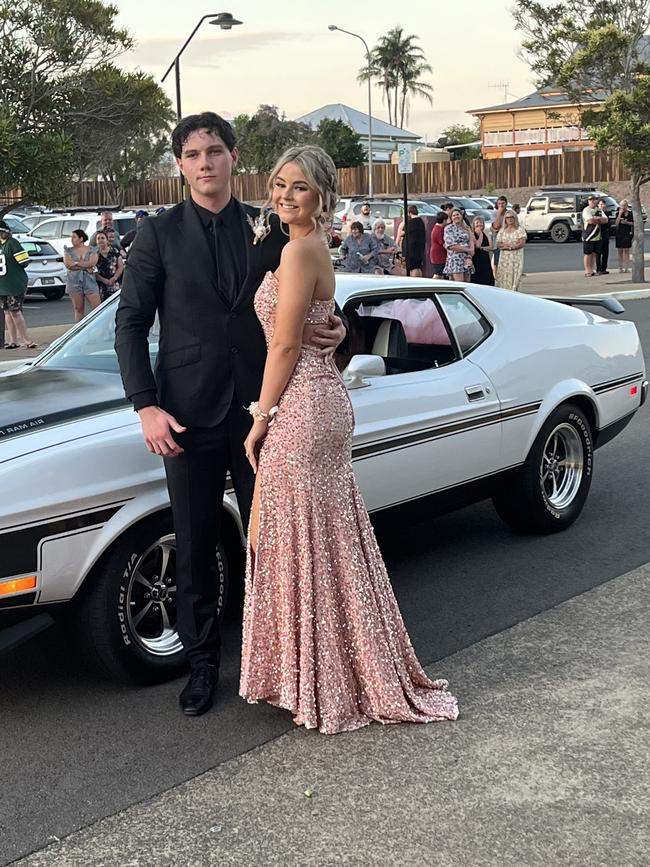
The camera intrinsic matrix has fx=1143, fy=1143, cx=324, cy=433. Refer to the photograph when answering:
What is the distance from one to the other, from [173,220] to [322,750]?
6.14 feet

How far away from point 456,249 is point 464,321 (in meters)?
12.3

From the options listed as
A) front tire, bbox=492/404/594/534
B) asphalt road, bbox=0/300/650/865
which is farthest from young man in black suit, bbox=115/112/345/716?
front tire, bbox=492/404/594/534

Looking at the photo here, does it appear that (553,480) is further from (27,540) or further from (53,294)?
(53,294)

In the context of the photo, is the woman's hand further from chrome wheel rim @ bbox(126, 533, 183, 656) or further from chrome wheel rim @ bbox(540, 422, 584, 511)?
chrome wheel rim @ bbox(540, 422, 584, 511)

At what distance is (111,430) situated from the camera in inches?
164

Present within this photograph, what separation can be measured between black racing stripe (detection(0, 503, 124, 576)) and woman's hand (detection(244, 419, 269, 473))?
599mm

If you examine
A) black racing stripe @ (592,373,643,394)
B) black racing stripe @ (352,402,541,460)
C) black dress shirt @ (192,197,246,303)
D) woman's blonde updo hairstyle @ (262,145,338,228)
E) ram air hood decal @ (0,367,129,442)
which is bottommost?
black racing stripe @ (352,402,541,460)

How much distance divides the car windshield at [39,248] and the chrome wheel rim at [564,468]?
20.4 metres

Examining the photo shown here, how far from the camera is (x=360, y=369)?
4812 mm

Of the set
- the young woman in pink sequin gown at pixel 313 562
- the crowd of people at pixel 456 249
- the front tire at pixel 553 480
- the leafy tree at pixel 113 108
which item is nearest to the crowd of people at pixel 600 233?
the crowd of people at pixel 456 249

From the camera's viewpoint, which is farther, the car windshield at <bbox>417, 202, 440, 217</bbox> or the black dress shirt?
the car windshield at <bbox>417, 202, 440, 217</bbox>

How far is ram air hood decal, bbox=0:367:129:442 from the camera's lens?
421 cm

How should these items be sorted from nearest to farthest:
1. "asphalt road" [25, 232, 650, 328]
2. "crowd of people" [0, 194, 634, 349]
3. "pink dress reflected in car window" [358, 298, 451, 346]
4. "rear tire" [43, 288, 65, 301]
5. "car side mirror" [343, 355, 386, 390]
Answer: "car side mirror" [343, 355, 386, 390], "pink dress reflected in car window" [358, 298, 451, 346], "crowd of people" [0, 194, 634, 349], "asphalt road" [25, 232, 650, 328], "rear tire" [43, 288, 65, 301]

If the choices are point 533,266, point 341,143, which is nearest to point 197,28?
point 533,266
